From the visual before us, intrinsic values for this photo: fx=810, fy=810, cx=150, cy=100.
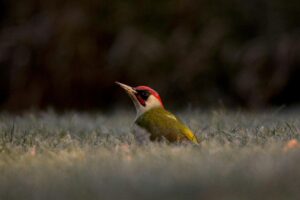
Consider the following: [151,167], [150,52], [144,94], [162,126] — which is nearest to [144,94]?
[144,94]

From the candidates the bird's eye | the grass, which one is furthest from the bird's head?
the grass

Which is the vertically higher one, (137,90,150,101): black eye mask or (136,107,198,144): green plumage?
(137,90,150,101): black eye mask

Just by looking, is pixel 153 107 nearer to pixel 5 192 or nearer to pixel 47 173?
pixel 47 173

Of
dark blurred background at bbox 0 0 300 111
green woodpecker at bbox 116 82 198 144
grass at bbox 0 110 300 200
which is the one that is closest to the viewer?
grass at bbox 0 110 300 200

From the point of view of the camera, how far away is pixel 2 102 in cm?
1234

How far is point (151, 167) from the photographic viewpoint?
149 inches

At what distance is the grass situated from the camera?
10.7ft

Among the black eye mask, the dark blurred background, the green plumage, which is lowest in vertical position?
the dark blurred background

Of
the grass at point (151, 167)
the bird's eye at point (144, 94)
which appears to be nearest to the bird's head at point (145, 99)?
the bird's eye at point (144, 94)

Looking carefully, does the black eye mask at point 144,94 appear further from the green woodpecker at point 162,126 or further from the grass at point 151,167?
the grass at point 151,167

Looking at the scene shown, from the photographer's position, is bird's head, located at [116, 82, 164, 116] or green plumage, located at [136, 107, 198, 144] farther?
bird's head, located at [116, 82, 164, 116]

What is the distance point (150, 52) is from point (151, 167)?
27.7 feet

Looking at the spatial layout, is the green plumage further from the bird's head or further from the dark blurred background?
the dark blurred background

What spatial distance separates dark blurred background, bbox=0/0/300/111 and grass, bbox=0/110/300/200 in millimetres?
6479
